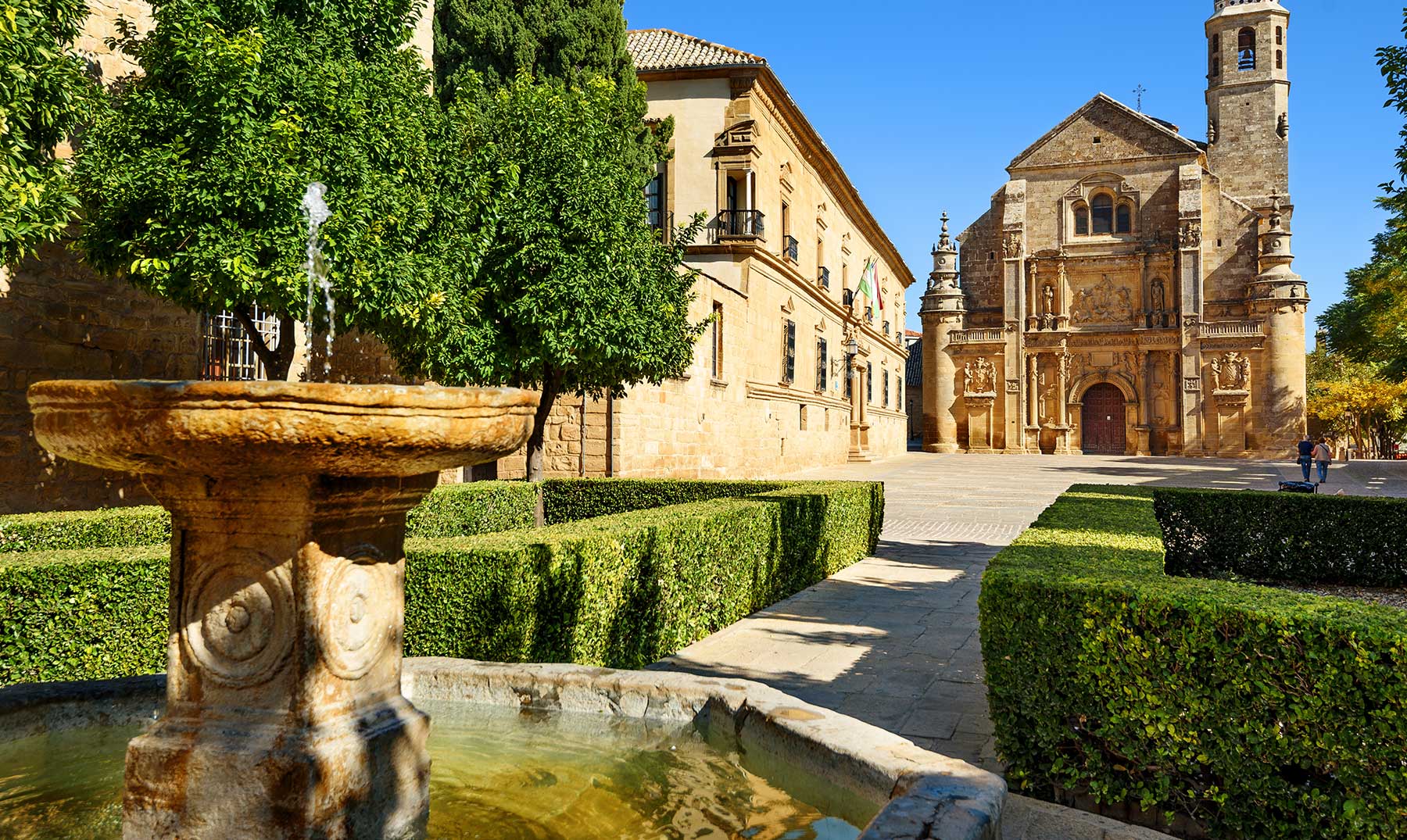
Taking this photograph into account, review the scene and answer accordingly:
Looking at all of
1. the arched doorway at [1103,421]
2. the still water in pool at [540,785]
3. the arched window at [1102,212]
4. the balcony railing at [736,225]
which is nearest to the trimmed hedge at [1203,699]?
the still water in pool at [540,785]

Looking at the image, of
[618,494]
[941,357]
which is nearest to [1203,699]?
[618,494]

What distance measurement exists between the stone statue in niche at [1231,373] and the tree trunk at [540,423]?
33443 mm

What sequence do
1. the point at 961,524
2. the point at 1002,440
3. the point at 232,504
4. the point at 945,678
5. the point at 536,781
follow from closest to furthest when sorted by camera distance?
the point at 232,504, the point at 536,781, the point at 945,678, the point at 961,524, the point at 1002,440

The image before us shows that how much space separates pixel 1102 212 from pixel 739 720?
138 ft

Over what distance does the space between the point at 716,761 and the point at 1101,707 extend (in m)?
1.57

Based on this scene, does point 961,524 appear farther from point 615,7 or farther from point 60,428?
point 60,428

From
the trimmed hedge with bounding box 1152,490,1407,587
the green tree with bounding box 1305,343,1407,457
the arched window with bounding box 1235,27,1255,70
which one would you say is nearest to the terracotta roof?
the trimmed hedge with bounding box 1152,490,1407,587

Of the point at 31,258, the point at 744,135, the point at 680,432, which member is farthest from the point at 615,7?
Answer: the point at 31,258

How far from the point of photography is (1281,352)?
3497 centimetres

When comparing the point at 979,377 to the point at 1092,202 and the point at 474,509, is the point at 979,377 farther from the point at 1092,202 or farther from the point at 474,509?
the point at 474,509

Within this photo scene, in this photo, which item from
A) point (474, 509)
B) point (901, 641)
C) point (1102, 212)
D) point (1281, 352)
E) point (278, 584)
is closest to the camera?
point (278, 584)

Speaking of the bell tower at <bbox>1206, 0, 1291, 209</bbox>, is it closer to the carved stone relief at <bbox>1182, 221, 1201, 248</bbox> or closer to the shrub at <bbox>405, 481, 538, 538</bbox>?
the carved stone relief at <bbox>1182, 221, 1201, 248</bbox>

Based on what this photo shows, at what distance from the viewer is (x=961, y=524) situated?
45.9 ft

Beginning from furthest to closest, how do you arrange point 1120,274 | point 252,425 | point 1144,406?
point 1120,274, point 1144,406, point 252,425
